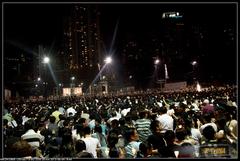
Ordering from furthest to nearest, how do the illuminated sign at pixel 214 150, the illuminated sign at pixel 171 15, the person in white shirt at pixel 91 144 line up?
1. the illuminated sign at pixel 171 15
2. the person in white shirt at pixel 91 144
3. the illuminated sign at pixel 214 150

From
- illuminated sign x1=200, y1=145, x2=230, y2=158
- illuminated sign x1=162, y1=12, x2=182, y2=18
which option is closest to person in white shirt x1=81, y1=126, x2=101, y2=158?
illuminated sign x1=200, y1=145, x2=230, y2=158

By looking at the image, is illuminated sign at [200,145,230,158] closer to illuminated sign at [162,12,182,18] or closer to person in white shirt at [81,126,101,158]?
person in white shirt at [81,126,101,158]

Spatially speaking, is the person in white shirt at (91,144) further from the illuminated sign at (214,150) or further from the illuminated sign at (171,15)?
the illuminated sign at (171,15)

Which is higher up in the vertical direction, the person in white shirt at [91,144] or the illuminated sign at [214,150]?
the person in white shirt at [91,144]

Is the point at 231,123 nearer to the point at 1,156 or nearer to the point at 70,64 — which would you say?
the point at 1,156

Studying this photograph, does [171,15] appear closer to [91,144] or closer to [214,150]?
[91,144]

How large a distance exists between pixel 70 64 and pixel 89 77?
48662 millimetres

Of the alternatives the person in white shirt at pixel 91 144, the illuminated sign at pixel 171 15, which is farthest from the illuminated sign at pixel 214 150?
the illuminated sign at pixel 171 15

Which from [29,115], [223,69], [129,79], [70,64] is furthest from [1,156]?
[70,64]

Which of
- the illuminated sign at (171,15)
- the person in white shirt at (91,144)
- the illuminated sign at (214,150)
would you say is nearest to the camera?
the illuminated sign at (214,150)

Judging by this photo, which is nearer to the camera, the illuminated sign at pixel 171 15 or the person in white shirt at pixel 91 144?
the person in white shirt at pixel 91 144

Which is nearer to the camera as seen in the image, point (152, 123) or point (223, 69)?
point (152, 123)

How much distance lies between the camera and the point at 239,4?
4250 millimetres

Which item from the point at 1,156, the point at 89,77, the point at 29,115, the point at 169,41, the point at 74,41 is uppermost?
the point at 74,41
